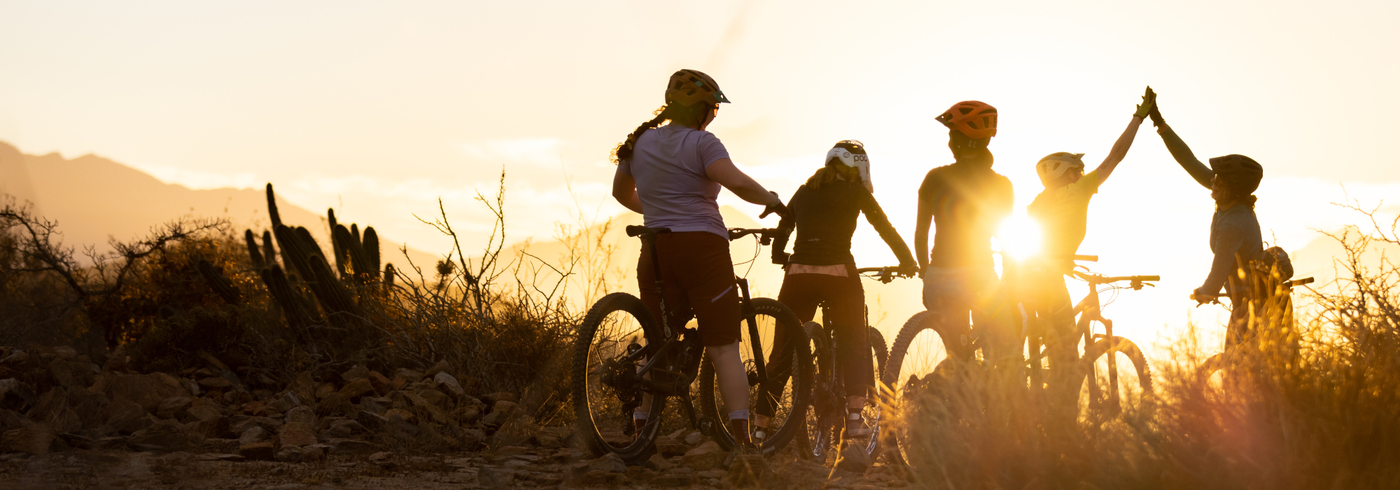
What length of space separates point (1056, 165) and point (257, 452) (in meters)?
4.68

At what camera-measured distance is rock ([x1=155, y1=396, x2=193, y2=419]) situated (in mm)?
6184

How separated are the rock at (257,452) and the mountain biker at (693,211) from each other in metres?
2.14

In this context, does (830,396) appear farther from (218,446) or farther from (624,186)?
(218,446)

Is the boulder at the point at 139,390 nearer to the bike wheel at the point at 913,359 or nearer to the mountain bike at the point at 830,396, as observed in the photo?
the mountain bike at the point at 830,396

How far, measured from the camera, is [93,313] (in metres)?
13.0

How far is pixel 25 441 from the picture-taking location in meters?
4.96

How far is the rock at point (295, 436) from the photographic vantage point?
17.4 feet

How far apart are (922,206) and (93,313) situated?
1250 cm

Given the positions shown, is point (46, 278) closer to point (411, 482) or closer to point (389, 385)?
point (389, 385)

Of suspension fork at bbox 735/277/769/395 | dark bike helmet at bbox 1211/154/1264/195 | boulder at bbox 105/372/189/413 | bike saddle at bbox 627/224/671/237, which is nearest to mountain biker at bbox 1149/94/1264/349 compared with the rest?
dark bike helmet at bbox 1211/154/1264/195

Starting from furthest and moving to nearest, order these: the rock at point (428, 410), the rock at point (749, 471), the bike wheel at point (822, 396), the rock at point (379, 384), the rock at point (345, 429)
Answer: the rock at point (379, 384) → the rock at point (428, 410) → the rock at point (345, 429) → the bike wheel at point (822, 396) → the rock at point (749, 471)

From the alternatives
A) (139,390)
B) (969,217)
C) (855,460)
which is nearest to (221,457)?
(139,390)

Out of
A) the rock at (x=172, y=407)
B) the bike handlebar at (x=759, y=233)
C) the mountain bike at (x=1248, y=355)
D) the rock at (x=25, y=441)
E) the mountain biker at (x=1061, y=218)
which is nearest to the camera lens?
the mountain bike at (x=1248, y=355)

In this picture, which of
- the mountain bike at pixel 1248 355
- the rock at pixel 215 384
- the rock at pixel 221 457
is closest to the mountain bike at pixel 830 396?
the mountain bike at pixel 1248 355
